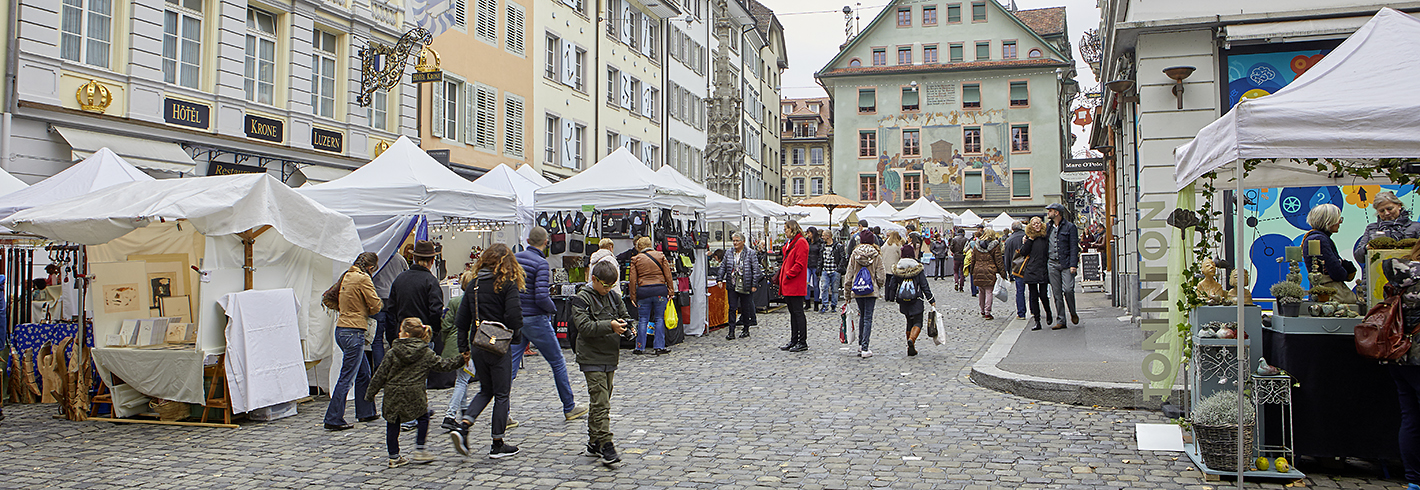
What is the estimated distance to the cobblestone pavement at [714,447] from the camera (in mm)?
6055

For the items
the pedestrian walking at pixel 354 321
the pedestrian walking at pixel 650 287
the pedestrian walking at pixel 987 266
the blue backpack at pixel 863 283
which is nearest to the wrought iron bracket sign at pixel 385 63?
the pedestrian walking at pixel 650 287

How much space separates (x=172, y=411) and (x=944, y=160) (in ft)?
163

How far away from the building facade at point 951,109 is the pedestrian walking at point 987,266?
3832 cm

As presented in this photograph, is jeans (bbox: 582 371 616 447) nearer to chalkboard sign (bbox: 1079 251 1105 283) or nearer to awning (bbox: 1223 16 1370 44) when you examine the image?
awning (bbox: 1223 16 1370 44)

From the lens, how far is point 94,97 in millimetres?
15211

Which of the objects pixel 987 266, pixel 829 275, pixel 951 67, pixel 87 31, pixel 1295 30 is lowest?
pixel 829 275

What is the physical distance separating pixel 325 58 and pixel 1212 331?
18865mm

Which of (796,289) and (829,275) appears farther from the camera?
(829,275)

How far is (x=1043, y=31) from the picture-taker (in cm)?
6088

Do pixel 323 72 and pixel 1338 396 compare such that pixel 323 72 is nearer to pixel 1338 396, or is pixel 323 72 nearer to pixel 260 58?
pixel 260 58

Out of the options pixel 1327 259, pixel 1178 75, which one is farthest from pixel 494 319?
pixel 1178 75

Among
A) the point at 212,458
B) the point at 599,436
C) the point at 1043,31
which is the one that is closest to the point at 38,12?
the point at 212,458

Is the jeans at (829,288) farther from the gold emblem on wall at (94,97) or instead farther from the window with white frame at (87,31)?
the window with white frame at (87,31)

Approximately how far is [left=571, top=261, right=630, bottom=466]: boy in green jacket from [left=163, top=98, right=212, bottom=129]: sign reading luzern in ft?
42.1
